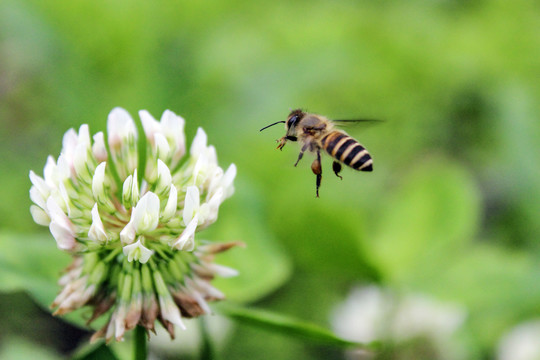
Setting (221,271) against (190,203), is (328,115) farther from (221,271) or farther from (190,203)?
(190,203)

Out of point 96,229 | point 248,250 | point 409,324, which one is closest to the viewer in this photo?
point 96,229

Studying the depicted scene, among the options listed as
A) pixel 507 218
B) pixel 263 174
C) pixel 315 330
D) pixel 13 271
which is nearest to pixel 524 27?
pixel 507 218

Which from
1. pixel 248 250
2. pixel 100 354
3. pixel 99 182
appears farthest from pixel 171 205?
pixel 248 250

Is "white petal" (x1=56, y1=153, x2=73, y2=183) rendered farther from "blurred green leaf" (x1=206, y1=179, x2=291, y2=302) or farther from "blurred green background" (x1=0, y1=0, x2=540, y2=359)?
"blurred green leaf" (x1=206, y1=179, x2=291, y2=302)

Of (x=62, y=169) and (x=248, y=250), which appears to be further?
(x=248, y=250)

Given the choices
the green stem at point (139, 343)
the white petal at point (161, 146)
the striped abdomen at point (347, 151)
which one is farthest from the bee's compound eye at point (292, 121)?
the green stem at point (139, 343)

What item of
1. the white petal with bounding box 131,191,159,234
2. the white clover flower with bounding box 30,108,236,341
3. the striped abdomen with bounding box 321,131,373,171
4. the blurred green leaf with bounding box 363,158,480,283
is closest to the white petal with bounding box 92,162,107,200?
the white clover flower with bounding box 30,108,236,341

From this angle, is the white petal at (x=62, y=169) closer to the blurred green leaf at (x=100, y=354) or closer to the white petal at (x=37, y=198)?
the white petal at (x=37, y=198)
